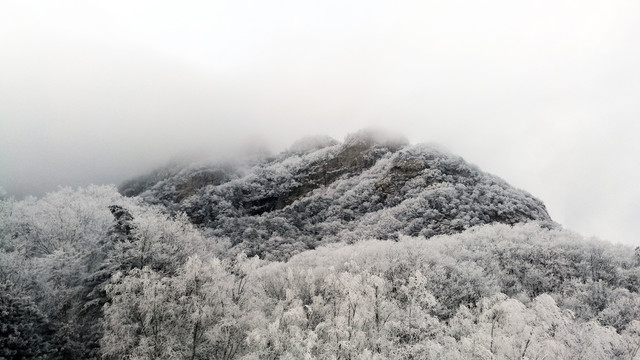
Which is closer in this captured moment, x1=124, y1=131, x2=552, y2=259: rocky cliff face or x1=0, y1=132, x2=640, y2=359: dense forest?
x1=0, y1=132, x2=640, y2=359: dense forest

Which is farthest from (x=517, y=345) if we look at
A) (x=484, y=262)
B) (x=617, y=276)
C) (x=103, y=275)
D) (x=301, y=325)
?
(x=617, y=276)

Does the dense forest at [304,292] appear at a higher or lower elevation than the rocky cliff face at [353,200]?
higher

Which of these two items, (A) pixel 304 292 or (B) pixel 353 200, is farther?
(B) pixel 353 200

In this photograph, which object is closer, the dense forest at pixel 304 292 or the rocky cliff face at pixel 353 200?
the dense forest at pixel 304 292

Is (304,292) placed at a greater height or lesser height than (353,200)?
greater
